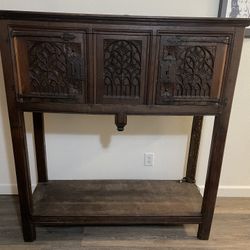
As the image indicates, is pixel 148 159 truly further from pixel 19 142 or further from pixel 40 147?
pixel 19 142

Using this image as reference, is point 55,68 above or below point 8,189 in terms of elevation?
above

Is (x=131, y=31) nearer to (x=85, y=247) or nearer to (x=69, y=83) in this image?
(x=69, y=83)

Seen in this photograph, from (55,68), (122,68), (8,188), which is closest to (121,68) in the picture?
(122,68)

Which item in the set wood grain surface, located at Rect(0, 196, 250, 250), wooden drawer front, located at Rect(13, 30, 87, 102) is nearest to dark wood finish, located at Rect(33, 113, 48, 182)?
wood grain surface, located at Rect(0, 196, 250, 250)

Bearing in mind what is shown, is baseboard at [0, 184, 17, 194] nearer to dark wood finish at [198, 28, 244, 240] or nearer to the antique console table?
the antique console table

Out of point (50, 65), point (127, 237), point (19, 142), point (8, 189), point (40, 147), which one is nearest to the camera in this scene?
point (50, 65)

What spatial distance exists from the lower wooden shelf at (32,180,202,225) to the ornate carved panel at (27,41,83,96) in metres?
0.78

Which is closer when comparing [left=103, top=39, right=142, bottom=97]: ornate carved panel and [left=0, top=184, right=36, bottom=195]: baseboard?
[left=103, top=39, right=142, bottom=97]: ornate carved panel

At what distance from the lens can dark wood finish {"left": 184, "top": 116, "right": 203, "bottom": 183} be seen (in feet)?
6.04

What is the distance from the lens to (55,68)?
4.18ft

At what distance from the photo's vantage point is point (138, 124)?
193 cm

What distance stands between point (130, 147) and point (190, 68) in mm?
882

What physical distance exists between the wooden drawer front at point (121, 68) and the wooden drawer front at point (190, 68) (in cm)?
10

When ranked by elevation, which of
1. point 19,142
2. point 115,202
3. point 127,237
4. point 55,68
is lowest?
point 127,237
